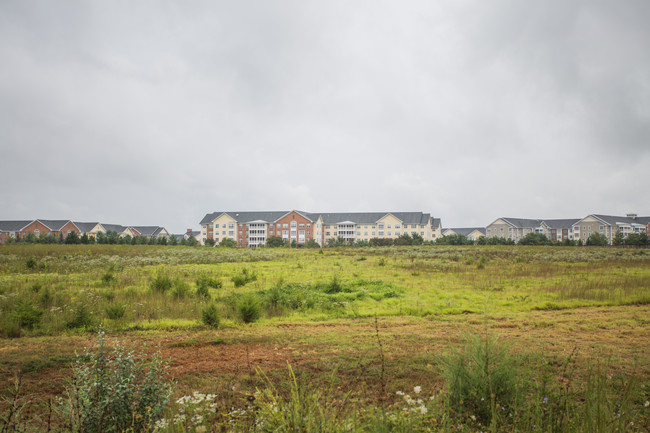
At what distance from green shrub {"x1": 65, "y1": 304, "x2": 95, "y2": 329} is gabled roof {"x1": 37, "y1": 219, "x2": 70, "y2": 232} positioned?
10862 cm

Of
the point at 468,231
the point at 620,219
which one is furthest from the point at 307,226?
the point at 620,219

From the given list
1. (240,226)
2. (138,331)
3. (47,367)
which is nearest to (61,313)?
(138,331)

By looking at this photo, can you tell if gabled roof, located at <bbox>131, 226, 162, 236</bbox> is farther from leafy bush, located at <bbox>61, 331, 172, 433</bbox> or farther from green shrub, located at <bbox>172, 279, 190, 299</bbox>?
leafy bush, located at <bbox>61, 331, 172, 433</bbox>

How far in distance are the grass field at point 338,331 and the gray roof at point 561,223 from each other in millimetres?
126061

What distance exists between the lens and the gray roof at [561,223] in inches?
4926

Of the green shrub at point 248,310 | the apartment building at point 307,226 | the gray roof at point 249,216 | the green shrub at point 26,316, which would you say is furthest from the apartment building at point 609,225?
the green shrub at point 26,316

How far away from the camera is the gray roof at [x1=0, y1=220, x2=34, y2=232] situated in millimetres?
95125

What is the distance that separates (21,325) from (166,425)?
9.51 metres

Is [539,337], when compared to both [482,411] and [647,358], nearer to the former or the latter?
[647,358]

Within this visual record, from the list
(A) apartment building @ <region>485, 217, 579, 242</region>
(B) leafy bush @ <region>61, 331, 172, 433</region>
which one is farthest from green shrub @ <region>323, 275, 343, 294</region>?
(A) apartment building @ <region>485, 217, 579, 242</region>

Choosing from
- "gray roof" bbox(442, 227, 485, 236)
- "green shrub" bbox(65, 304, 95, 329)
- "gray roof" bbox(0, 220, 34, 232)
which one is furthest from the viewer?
"gray roof" bbox(442, 227, 485, 236)

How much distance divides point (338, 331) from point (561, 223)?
14441cm

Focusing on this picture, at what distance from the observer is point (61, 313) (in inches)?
436

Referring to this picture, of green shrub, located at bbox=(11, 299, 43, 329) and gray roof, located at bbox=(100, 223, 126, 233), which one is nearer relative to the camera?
green shrub, located at bbox=(11, 299, 43, 329)
